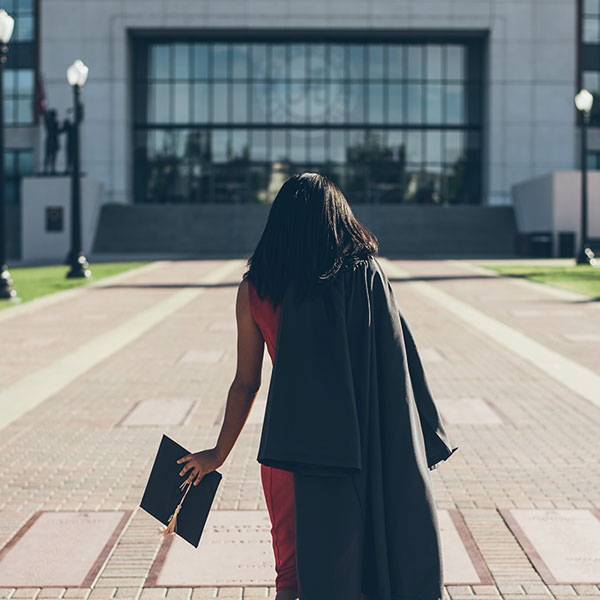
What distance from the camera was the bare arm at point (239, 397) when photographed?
300cm

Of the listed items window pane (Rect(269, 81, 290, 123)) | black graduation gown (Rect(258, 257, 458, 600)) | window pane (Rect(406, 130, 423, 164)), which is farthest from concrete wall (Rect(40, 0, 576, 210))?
black graduation gown (Rect(258, 257, 458, 600))

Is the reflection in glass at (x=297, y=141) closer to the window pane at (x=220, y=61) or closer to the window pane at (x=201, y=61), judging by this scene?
the window pane at (x=220, y=61)

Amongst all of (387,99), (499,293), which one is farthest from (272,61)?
(499,293)

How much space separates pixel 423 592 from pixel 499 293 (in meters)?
17.2

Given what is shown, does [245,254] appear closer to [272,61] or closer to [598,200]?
[598,200]

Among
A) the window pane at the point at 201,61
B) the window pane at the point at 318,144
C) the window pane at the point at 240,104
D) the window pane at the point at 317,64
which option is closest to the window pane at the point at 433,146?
the window pane at the point at 318,144

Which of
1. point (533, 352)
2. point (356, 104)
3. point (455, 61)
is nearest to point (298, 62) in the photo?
point (356, 104)

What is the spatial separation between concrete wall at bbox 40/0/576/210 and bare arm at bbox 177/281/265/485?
2002 inches

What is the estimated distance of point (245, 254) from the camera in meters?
40.7

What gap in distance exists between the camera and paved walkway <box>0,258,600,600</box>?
439 centimetres

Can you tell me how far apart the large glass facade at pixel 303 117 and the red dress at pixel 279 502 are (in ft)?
171

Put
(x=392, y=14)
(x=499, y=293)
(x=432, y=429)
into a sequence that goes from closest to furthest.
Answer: (x=432, y=429)
(x=499, y=293)
(x=392, y=14)

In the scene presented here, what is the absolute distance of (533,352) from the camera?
11289 mm

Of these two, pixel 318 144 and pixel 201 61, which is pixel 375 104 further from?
pixel 201 61
